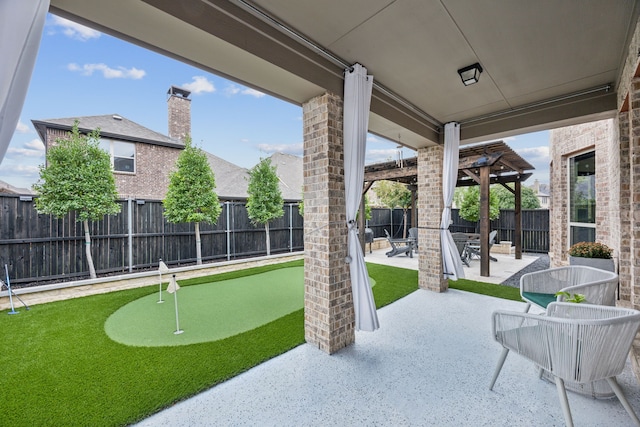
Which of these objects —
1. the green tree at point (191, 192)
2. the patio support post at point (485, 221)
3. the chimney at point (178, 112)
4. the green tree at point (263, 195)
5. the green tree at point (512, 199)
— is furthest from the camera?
the green tree at point (512, 199)

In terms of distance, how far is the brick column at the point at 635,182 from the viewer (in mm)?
2375

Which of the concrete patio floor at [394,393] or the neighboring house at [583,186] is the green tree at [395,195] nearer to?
the neighboring house at [583,186]

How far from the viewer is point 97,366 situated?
258 centimetres

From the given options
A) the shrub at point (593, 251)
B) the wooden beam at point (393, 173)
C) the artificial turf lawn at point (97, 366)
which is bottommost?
the artificial turf lawn at point (97, 366)

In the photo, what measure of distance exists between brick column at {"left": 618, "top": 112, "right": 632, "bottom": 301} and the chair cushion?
3.85 ft

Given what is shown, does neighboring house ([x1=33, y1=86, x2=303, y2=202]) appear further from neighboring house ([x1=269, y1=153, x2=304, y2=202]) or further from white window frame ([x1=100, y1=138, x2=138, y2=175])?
neighboring house ([x1=269, y1=153, x2=304, y2=202])

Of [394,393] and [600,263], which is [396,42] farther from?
[600,263]

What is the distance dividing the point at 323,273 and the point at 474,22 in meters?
2.66

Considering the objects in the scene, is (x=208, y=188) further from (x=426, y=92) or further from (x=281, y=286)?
(x=426, y=92)

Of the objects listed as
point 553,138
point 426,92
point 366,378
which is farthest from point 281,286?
point 553,138

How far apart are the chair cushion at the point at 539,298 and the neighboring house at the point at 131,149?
11.1 m

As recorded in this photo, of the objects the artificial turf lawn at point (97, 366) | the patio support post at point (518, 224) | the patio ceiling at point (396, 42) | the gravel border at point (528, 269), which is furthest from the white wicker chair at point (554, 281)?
the patio support post at point (518, 224)

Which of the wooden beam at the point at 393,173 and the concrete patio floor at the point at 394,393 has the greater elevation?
the wooden beam at the point at 393,173

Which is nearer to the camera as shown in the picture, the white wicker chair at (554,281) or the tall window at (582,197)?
the white wicker chair at (554,281)
